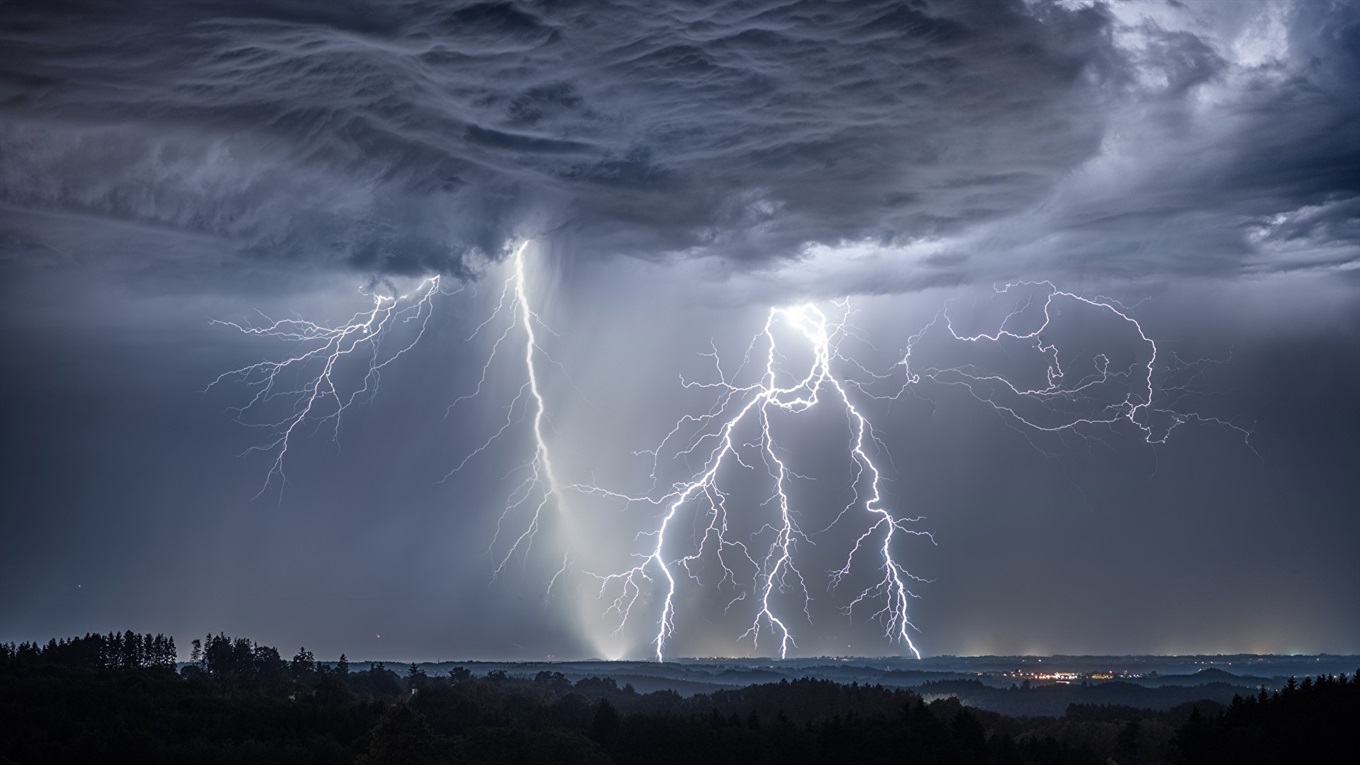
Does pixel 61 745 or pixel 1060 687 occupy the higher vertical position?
pixel 61 745

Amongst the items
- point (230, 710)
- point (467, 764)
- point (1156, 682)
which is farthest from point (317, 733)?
point (1156, 682)

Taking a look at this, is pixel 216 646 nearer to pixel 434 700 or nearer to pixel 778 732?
pixel 434 700

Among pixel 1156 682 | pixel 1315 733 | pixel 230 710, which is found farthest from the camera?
pixel 1156 682

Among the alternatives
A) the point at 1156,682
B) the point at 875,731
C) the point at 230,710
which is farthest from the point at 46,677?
the point at 1156,682

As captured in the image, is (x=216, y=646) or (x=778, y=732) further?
(x=216, y=646)

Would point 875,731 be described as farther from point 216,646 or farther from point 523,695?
point 216,646

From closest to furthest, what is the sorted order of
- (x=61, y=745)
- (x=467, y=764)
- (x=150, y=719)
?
(x=467, y=764), (x=61, y=745), (x=150, y=719)
